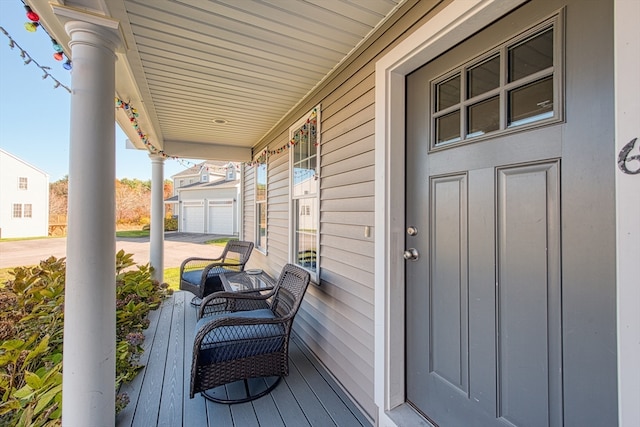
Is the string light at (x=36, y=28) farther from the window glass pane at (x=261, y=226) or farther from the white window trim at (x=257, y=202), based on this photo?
the window glass pane at (x=261, y=226)

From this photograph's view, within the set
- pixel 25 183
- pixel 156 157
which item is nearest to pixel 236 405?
pixel 156 157

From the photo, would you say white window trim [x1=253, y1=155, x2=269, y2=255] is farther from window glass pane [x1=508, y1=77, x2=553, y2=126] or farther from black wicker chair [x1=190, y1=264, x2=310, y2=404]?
window glass pane [x1=508, y1=77, x2=553, y2=126]

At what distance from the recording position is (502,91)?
1276 mm

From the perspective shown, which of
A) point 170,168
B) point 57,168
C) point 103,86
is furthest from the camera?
point 170,168

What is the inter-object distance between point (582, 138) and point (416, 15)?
111 cm

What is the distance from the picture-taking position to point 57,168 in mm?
18578

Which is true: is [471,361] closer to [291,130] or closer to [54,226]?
[291,130]

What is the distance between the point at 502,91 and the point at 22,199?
21970 mm

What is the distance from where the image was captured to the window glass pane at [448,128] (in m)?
1.51

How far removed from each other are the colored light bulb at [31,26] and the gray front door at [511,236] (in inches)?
84.2

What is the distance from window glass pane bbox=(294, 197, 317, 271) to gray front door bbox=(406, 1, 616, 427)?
1.41 meters

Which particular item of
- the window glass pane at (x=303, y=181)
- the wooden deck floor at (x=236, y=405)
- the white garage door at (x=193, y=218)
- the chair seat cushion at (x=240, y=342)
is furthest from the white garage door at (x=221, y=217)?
the chair seat cushion at (x=240, y=342)

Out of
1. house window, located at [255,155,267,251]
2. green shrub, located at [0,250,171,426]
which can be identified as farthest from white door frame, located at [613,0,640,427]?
house window, located at [255,155,267,251]

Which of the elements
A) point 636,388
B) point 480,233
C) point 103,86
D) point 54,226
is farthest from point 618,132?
point 54,226
